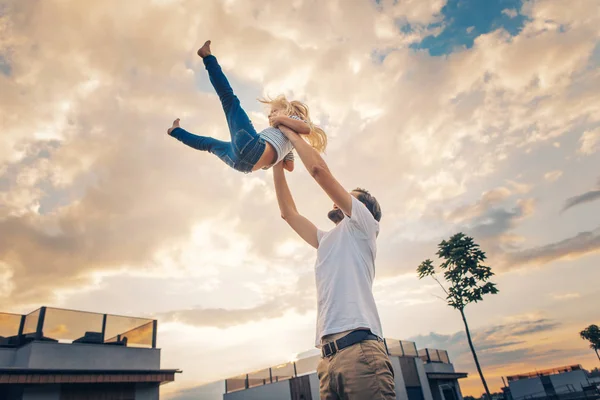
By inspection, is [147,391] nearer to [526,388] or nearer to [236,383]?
[236,383]

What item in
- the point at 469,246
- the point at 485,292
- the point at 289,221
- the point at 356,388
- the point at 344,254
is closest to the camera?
the point at 356,388

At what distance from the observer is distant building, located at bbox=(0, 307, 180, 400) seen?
29.8ft

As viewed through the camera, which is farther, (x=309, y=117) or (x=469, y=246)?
(x=469, y=246)

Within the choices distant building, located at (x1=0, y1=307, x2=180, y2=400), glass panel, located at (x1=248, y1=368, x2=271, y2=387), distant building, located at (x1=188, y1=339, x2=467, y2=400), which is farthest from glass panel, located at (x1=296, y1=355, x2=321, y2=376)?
distant building, located at (x1=0, y1=307, x2=180, y2=400)

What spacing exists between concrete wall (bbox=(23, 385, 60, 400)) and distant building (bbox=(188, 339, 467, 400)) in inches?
399

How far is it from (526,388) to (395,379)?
118ft

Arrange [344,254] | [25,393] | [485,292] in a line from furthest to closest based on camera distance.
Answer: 1. [485,292]
2. [25,393]
3. [344,254]

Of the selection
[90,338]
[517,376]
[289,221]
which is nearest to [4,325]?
[90,338]

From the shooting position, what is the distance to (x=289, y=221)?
3.16 m

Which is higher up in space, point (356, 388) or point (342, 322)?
Result: point (342, 322)

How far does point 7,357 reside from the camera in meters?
9.91

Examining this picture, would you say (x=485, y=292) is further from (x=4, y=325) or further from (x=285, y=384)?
(x=4, y=325)

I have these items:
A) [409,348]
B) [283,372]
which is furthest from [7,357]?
[409,348]

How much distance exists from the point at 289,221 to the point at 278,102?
1.26 meters
